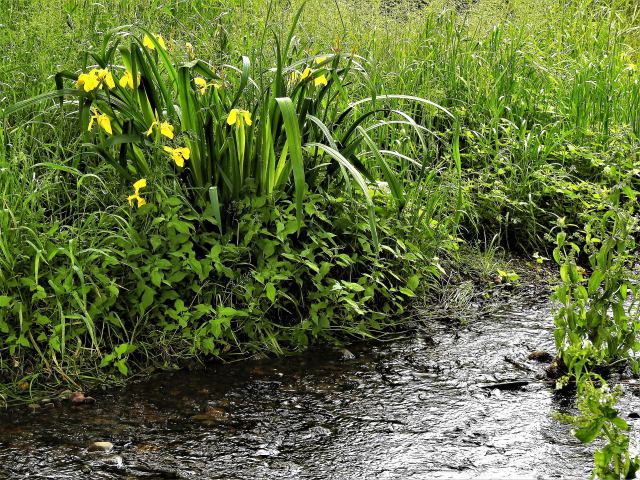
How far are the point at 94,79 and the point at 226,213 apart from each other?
730 millimetres

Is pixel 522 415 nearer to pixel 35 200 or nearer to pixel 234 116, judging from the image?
pixel 234 116

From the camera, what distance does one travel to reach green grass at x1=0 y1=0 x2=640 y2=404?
9.91 ft

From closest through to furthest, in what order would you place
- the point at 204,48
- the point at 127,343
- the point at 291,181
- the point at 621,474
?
the point at 621,474, the point at 127,343, the point at 291,181, the point at 204,48

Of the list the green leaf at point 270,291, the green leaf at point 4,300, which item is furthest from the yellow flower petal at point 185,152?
the green leaf at point 4,300

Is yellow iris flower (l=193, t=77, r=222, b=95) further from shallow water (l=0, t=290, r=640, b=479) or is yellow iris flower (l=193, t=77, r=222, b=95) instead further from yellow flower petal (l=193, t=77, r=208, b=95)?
shallow water (l=0, t=290, r=640, b=479)

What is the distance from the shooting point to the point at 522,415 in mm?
2723

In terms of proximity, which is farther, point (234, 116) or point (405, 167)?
point (405, 167)

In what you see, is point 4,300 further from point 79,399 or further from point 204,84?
point 204,84

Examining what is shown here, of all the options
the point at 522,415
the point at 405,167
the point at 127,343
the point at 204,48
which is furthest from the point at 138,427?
the point at 204,48

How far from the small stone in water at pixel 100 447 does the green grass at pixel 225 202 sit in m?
0.43

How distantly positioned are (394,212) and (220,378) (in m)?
1.11

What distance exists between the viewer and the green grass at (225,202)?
3021mm

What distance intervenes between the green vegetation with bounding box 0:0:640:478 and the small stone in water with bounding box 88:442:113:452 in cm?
41

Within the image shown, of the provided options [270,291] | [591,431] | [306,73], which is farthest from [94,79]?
[591,431]
